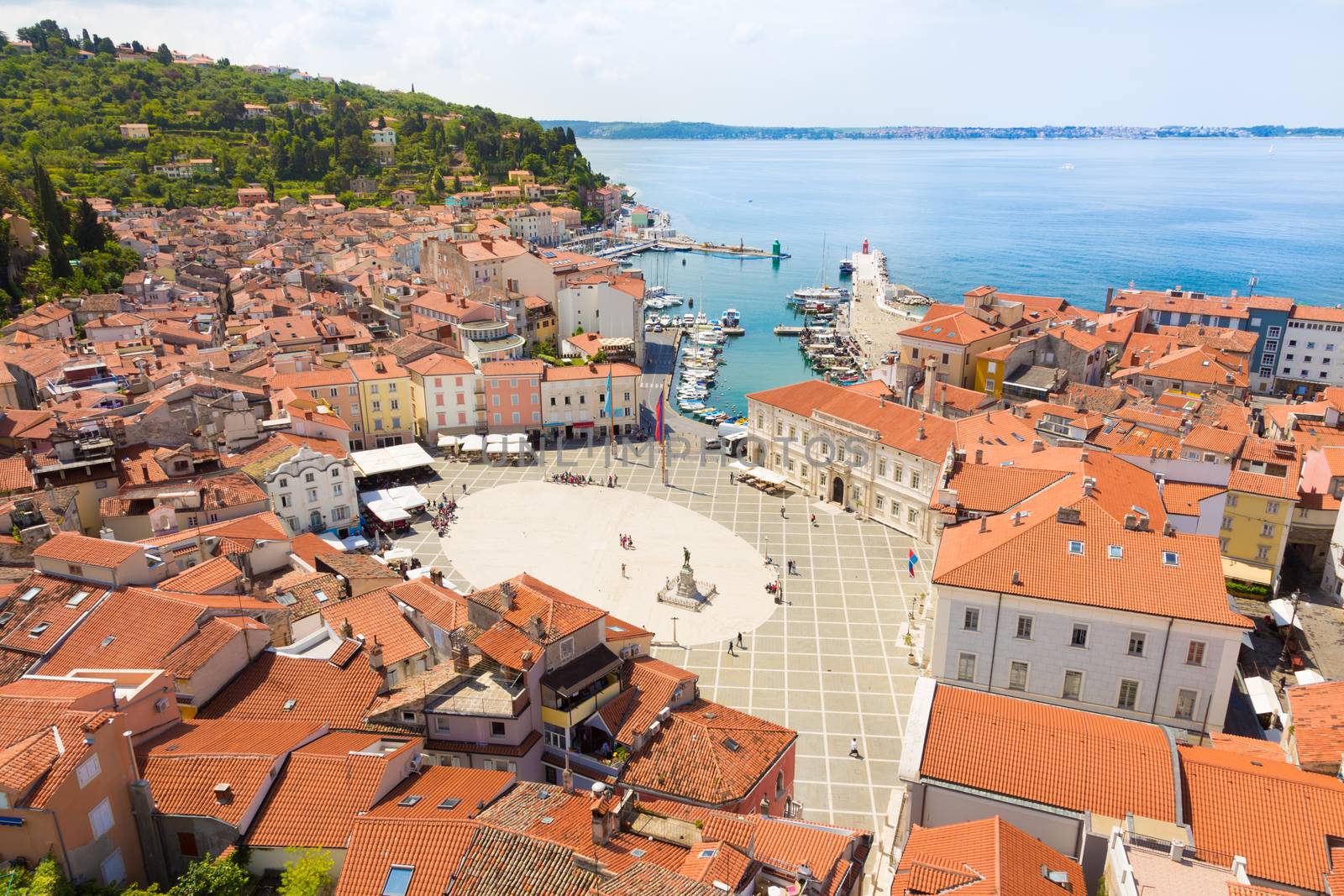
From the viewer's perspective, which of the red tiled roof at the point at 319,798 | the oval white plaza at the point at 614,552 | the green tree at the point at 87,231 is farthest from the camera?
the green tree at the point at 87,231

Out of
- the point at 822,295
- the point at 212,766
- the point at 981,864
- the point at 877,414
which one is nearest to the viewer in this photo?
the point at 981,864

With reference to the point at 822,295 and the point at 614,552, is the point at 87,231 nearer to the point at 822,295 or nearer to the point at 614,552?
the point at 614,552

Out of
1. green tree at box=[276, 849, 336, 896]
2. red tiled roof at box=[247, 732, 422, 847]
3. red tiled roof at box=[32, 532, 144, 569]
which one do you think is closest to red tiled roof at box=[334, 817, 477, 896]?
green tree at box=[276, 849, 336, 896]

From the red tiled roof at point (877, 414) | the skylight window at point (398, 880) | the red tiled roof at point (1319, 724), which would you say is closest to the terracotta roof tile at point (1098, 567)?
the red tiled roof at point (1319, 724)

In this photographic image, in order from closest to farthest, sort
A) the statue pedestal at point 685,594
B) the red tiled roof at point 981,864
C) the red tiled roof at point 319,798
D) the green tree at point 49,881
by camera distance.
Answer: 1. the green tree at point 49,881
2. the red tiled roof at point 981,864
3. the red tiled roof at point 319,798
4. the statue pedestal at point 685,594

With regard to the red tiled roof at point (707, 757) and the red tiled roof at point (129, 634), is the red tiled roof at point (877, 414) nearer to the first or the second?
the red tiled roof at point (707, 757)

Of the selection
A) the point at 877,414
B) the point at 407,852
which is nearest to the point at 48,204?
the point at 877,414
